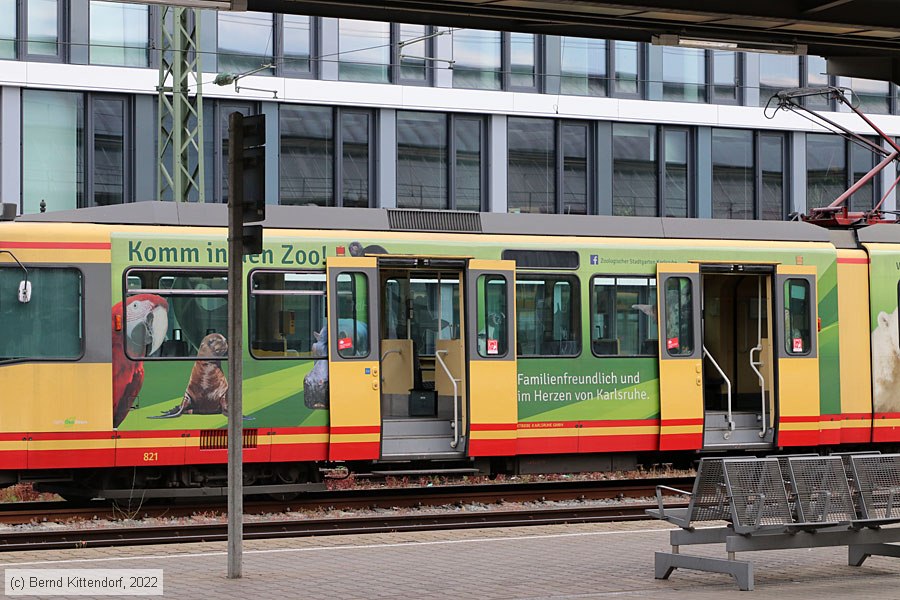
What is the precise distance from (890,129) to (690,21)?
93.5ft

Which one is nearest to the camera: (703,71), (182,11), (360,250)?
(360,250)

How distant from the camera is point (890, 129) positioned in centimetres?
3747

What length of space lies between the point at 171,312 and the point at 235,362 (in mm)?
5084

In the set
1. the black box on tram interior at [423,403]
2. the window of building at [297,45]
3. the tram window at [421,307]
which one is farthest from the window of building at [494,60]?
the black box on tram interior at [423,403]

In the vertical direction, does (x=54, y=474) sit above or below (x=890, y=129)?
below

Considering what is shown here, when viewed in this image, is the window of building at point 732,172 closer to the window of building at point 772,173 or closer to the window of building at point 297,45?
the window of building at point 772,173

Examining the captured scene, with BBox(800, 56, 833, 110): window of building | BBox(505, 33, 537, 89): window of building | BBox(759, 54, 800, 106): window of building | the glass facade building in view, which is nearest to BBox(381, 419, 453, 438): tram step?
the glass facade building

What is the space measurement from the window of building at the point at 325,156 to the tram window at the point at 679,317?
14777 millimetres

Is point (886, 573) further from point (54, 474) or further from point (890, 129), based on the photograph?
point (890, 129)

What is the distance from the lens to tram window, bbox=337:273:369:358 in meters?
16.0

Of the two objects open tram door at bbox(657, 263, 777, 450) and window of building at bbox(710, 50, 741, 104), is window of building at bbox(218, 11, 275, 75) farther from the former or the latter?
open tram door at bbox(657, 263, 777, 450)

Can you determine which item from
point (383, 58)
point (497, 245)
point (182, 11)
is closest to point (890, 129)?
point (383, 58)

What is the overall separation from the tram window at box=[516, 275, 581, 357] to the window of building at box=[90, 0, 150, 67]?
1581cm

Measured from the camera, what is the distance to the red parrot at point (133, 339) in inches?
589
